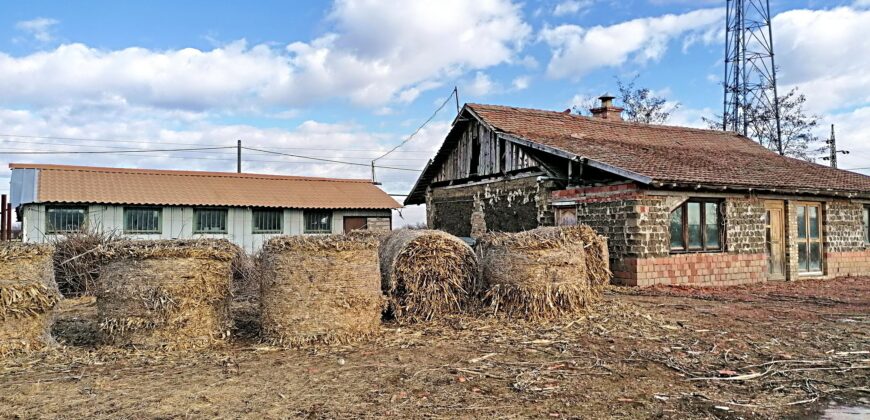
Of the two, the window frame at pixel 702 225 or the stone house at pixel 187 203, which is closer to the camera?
the window frame at pixel 702 225

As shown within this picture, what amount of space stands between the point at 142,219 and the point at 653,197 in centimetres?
1610

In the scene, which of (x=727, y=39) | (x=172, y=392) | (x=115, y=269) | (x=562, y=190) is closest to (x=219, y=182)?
(x=562, y=190)

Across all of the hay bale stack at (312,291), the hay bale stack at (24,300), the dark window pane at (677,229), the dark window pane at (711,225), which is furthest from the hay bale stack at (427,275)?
the dark window pane at (711,225)

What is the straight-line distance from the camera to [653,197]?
41.3 ft

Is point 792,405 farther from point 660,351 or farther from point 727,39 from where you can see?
point 727,39

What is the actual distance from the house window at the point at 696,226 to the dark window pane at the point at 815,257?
3.88 meters

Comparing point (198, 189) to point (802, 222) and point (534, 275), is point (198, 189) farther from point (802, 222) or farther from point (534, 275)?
point (802, 222)

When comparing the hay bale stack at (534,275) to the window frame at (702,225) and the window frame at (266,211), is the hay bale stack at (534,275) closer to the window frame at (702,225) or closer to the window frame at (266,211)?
the window frame at (702,225)

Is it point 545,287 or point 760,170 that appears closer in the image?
point 545,287

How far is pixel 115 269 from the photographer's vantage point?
659 centimetres

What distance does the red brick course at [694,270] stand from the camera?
41.0 feet

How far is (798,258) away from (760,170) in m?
2.43

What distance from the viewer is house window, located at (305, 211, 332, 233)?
23.3 metres

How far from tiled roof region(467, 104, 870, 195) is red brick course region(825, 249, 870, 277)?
1.75 meters
